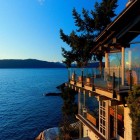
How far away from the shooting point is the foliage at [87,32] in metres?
30.7

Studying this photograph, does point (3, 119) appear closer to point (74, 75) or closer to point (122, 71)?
point (74, 75)

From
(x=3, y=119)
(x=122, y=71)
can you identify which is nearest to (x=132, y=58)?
(x=122, y=71)

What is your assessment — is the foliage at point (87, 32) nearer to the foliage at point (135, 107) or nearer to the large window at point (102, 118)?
the large window at point (102, 118)

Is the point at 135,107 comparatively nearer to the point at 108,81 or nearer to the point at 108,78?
the point at 108,81

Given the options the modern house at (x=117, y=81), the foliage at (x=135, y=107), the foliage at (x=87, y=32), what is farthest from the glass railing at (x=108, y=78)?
the foliage at (x=87, y=32)

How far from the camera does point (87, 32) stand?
1281 inches

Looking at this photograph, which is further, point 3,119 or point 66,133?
point 3,119

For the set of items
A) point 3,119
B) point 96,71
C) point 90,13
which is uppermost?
point 90,13

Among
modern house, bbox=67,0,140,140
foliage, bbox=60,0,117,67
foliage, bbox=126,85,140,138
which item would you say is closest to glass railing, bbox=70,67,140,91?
modern house, bbox=67,0,140,140

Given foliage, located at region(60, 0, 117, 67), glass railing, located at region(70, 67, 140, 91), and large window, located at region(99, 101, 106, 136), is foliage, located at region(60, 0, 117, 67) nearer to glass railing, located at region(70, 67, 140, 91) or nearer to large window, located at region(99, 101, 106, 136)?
glass railing, located at region(70, 67, 140, 91)

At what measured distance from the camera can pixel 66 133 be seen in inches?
1166

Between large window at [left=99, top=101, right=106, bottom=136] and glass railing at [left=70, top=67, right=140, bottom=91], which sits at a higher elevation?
glass railing at [left=70, top=67, right=140, bottom=91]

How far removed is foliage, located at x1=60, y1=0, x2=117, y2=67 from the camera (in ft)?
101

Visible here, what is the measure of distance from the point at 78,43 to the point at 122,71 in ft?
60.2
